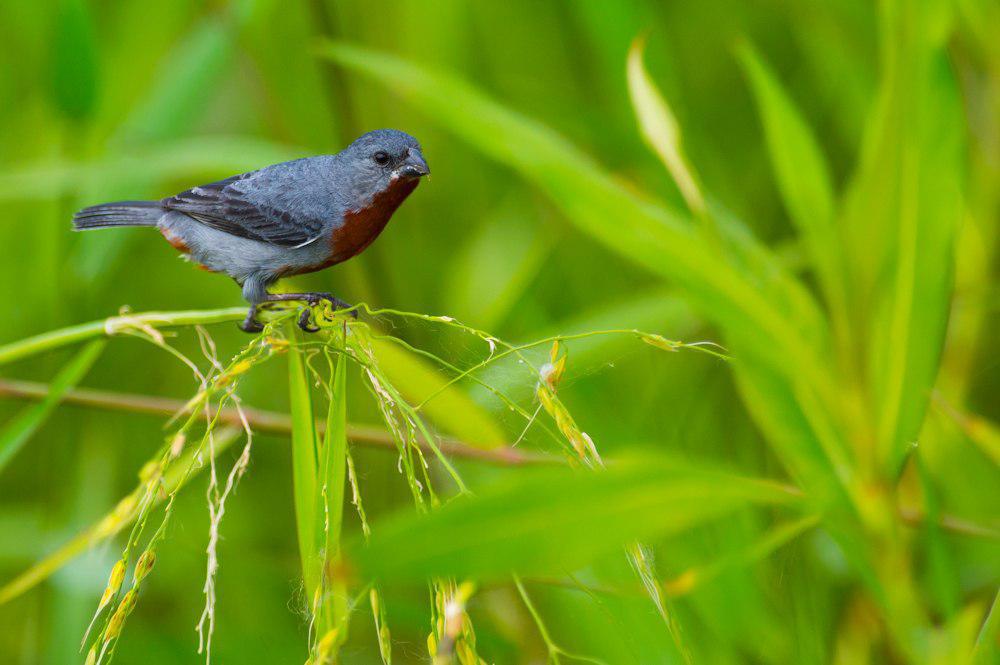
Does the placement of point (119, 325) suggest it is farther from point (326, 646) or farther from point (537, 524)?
point (537, 524)

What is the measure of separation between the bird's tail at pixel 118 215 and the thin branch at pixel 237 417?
37cm

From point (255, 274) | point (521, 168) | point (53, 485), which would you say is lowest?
point (53, 485)

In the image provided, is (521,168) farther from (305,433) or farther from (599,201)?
(305,433)

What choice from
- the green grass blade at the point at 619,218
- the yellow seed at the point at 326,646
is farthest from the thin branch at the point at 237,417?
the yellow seed at the point at 326,646

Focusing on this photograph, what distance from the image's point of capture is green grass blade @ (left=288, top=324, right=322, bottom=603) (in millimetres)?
1104

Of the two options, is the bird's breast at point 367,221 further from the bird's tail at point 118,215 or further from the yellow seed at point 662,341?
the yellow seed at point 662,341

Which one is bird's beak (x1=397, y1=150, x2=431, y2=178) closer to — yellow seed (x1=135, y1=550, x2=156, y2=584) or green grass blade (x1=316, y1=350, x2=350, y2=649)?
green grass blade (x1=316, y1=350, x2=350, y2=649)

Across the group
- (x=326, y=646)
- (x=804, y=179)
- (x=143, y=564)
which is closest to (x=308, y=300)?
(x=143, y=564)

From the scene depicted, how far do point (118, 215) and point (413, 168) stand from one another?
0.55m

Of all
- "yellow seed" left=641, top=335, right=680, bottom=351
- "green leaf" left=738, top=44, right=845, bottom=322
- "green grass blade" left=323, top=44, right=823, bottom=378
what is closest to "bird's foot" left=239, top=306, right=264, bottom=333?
"yellow seed" left=641, top=335, right=680, bottom=351

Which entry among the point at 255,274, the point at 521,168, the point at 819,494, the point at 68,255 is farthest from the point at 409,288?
A: the point at 819,494

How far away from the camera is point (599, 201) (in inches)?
72.5

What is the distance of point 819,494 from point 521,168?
33.5 inches

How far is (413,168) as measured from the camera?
1630 millimetres
